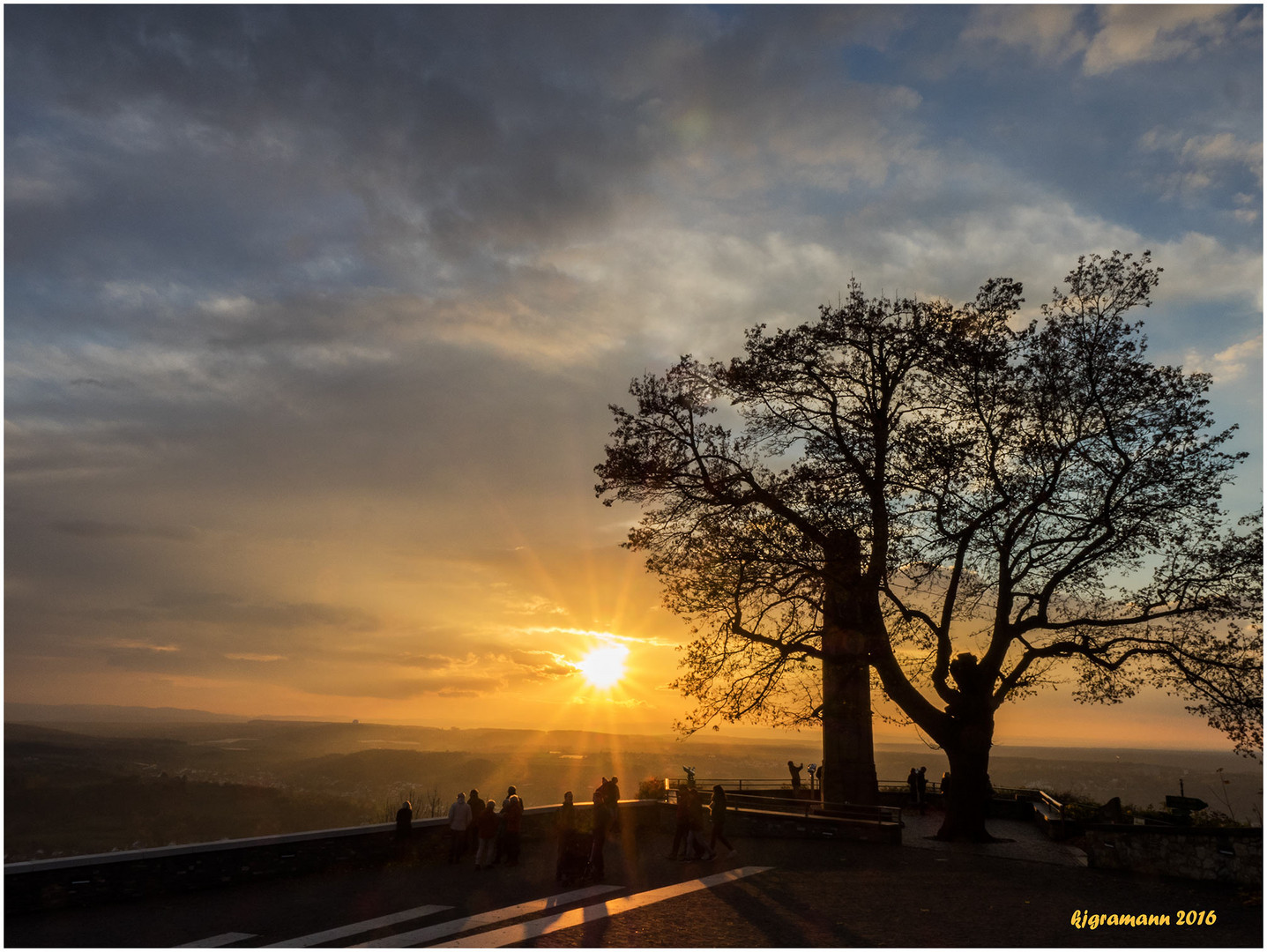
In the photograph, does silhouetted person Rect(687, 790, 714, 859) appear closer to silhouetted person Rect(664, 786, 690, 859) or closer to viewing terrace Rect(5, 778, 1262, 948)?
silhouetted person Rect(664, 786, 690, 859)

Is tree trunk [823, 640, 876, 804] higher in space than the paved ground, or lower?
higher

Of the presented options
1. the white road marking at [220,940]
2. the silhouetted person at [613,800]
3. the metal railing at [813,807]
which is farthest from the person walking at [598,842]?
the metal railing at [813,807]

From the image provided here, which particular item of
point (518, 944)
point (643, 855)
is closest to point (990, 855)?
point (643, 855)

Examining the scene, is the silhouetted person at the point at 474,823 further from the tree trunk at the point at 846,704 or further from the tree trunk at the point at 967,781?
the tree trunk at the point at 967,781

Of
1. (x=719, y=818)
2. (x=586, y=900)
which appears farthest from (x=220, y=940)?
(x=719, y=818)

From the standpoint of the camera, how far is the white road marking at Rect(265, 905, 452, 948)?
12.6 meters

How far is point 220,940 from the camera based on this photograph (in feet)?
42.1

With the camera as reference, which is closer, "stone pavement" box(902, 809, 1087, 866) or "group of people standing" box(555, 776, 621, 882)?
"group of people standing" box(555, 776, 621, 882)

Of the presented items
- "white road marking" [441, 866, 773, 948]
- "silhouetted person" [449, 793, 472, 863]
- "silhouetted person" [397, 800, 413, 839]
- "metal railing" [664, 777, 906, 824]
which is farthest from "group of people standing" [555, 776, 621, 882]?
"metal railing" [664, 777, 906, 824]

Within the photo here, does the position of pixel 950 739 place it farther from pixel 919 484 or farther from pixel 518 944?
pixel 518 944

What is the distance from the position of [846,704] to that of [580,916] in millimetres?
16532

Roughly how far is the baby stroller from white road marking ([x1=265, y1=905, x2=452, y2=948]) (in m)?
2.97

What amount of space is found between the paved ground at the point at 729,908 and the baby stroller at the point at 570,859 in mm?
464

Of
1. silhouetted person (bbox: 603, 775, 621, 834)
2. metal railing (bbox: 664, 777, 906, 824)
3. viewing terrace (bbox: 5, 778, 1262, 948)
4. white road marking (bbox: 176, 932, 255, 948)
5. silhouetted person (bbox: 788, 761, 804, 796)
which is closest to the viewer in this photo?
white road marking (bbox: 176, 932, 255, 948)
